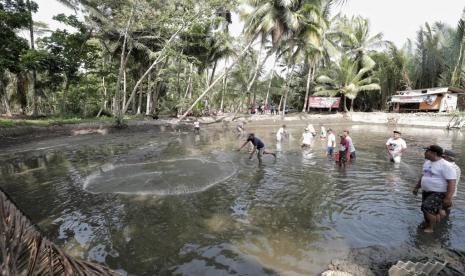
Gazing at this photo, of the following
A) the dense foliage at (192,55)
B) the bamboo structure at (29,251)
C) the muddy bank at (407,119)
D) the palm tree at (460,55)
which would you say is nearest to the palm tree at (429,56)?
the dense foliage at (192,55)

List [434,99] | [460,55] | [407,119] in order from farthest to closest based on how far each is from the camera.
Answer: [434,99] < [407,119] < [460,55]

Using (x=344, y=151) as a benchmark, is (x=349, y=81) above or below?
above

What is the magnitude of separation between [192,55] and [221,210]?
29.3 metres

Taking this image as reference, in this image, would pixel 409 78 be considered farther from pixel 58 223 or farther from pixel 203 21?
pixel 58 223

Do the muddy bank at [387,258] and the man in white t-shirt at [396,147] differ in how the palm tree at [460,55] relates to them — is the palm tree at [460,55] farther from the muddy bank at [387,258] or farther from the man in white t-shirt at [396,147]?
the muddy bank at [387,258]

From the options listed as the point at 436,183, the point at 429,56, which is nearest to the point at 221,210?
the point at 436,183

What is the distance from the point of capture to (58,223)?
7.63 meters

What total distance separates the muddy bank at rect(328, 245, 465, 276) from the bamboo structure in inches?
180

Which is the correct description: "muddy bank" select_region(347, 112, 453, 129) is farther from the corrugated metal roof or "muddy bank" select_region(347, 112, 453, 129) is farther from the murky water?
the murky water

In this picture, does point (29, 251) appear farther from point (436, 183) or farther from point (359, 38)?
A: point (359, 38)

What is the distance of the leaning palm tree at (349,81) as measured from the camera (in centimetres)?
4106

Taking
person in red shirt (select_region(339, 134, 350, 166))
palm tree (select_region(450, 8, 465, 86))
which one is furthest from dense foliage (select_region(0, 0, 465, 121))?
person in red shirt (select_region(339, 134, 350, 166))

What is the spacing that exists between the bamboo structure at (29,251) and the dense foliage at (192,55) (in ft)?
77.1

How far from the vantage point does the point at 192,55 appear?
35156 mm
